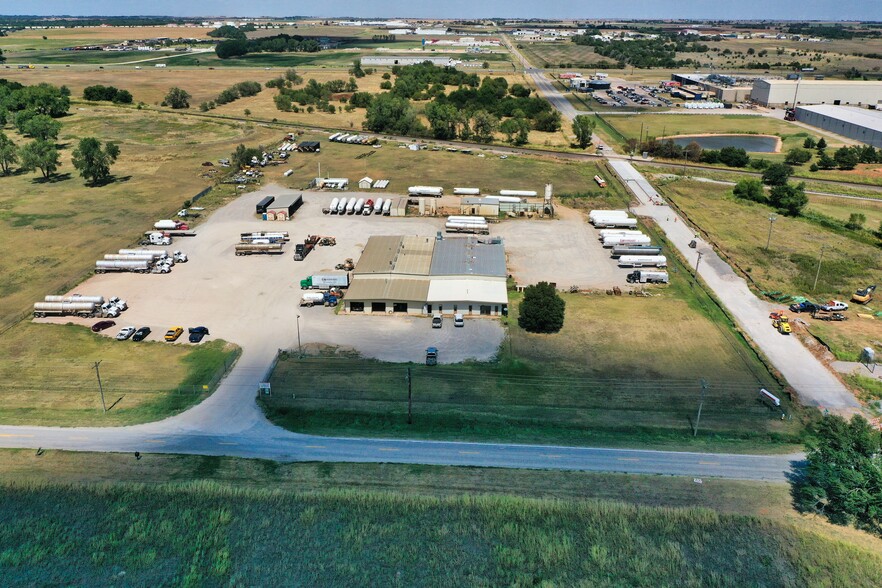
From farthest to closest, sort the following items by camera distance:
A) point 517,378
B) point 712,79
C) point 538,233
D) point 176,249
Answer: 1. point 712,79
2. point 538,233
3. point 176,249
4. point 517,378

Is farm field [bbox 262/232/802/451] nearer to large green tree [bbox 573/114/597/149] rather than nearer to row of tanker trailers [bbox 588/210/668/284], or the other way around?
row of tanker trailers [bbox 588/210/668/284]

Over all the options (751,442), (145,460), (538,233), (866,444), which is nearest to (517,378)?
(751,442)

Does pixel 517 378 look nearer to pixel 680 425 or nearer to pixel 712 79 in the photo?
pixel 680 425

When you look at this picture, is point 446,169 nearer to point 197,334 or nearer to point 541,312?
point 541,312

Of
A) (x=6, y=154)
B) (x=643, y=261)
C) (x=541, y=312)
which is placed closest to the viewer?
(x=541, y=312)

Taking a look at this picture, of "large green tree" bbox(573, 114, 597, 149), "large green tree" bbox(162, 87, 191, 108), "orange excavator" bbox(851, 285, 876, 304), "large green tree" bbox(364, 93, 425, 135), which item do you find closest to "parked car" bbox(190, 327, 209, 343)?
"orange excavator" bbox(851, 285, 876, 304)

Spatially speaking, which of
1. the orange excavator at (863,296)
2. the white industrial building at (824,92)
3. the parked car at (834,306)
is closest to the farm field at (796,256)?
the orange excavator at (863,296)

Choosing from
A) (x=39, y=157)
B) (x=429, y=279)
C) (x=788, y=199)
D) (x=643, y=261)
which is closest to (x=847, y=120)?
(x=788, y=199)
